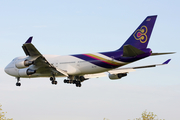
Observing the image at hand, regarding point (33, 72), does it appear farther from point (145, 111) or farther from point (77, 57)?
point (145, 111)

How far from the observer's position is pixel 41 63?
41906 mm

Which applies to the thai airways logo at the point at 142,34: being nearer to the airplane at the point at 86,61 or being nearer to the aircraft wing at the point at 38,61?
the airplane at the point at 86,61

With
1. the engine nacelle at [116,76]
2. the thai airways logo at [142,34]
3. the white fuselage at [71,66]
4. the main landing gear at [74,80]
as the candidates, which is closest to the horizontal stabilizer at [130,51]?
the white fuselage at [71,66]

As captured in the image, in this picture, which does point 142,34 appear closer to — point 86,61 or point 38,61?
point 86,61

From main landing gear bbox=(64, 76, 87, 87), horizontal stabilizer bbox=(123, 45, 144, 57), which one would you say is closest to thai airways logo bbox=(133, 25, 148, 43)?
horizontal stabilizer bbox=(123, 45, 144, 57)

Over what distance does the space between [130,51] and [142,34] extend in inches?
130

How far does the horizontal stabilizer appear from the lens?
128ft

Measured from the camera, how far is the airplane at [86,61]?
131 ft

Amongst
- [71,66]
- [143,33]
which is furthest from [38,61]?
[143,33]

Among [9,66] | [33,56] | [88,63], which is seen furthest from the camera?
[9,66]

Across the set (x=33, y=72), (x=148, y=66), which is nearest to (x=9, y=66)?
(x=33, y=72)

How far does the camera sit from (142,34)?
137ft

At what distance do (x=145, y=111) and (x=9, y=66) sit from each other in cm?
2254

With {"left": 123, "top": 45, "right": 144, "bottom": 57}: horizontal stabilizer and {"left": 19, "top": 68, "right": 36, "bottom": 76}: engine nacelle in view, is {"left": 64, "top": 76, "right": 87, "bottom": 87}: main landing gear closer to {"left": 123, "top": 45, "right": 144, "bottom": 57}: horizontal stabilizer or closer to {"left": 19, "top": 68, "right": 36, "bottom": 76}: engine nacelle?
{"left": 19, "top": 68, "right": 36, "bottom": 76}: engine nacelle
